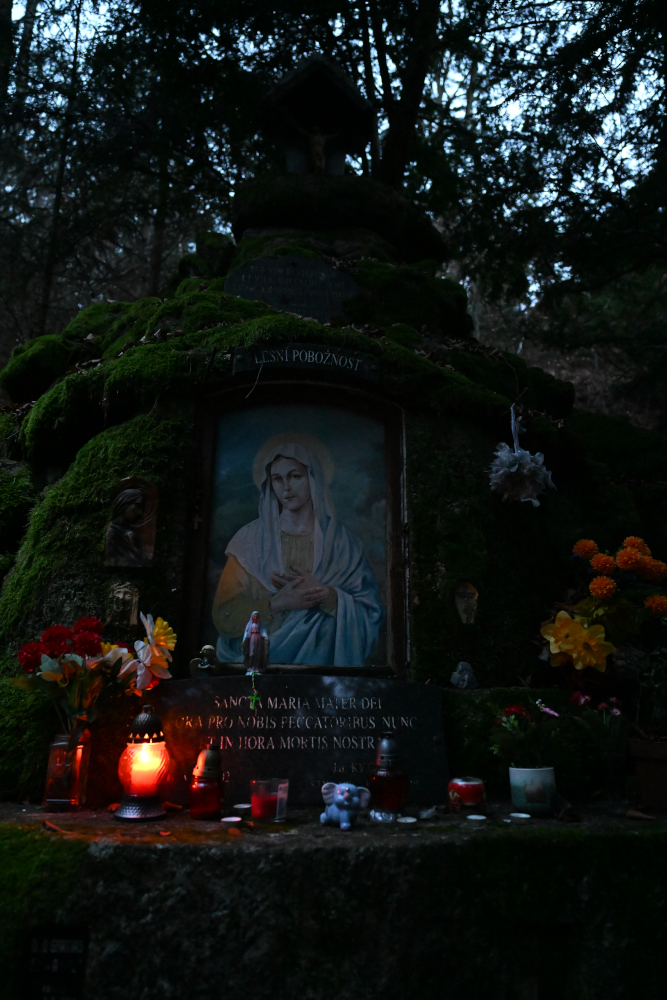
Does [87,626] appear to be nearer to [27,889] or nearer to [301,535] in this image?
[27,889]

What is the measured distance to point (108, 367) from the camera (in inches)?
215

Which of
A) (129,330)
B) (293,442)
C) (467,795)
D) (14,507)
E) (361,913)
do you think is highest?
(129,330)

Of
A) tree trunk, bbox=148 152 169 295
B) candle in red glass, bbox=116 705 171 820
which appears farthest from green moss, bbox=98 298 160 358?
candle in red glass, bbox=116 705 171 820

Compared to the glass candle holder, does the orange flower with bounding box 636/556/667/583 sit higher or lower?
higher

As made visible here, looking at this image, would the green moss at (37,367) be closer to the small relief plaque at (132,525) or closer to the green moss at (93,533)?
the green moss at (93,533)

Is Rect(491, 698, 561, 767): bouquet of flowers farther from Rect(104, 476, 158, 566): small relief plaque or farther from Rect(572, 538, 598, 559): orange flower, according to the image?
Rect(104, 476, 158, 566): small relief plaque

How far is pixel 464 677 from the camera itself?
4492 mm

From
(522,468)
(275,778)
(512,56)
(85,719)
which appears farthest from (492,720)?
(512,56)

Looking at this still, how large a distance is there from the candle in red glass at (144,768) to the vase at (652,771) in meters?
2.55

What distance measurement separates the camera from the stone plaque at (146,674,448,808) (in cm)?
371

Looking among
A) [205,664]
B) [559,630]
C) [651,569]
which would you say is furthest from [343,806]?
[651,569]

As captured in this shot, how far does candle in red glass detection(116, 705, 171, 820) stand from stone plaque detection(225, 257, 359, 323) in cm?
443

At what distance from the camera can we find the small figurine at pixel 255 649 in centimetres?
404

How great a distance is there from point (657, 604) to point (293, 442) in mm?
2873
